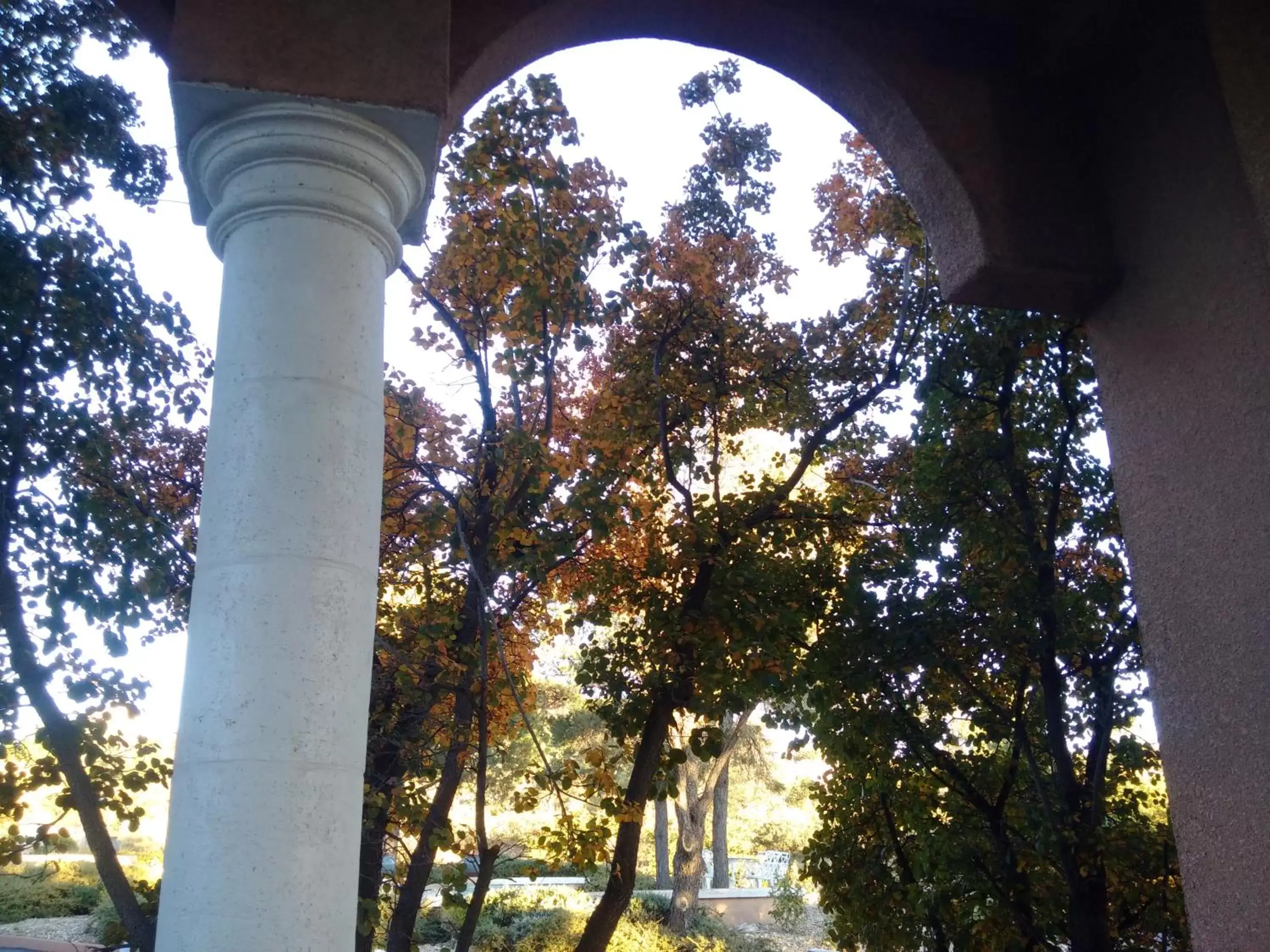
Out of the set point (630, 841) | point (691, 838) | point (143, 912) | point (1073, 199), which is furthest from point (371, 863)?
point (691, 838)

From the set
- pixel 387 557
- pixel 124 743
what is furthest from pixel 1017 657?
pixel 124 743

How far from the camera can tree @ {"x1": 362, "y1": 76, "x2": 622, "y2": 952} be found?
5.38m

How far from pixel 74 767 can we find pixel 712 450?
5.26 m

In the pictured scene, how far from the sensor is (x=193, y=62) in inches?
99.7

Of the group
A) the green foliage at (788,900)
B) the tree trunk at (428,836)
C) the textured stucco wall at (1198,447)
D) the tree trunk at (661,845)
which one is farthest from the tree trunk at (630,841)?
the tree trunk at (661,845)

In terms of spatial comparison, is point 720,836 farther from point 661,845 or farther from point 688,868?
point 688,868

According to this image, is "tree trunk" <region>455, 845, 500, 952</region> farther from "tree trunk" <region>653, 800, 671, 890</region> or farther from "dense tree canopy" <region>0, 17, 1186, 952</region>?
"tree trunk" <region>653, 800, 671, 890</region>

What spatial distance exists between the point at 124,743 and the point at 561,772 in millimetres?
1932

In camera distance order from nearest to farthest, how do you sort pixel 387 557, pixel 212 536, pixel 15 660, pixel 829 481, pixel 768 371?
pixel 212 536, pixel 15 660, pixel 387 557, pixel 768 371, pixel 829 481

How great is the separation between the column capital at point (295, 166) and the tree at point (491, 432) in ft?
7.87

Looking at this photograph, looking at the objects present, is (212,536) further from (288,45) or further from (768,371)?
(768,371)

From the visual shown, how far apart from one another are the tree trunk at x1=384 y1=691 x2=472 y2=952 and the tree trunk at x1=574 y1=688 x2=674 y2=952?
1.58m

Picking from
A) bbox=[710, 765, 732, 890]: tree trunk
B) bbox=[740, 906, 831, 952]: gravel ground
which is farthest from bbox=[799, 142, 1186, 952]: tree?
bbox=[710, 765, 732, 890]: tree trunk

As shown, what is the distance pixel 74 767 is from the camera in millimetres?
4055
